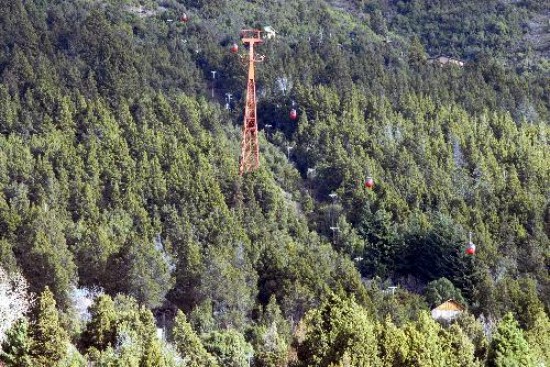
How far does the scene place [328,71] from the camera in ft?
272

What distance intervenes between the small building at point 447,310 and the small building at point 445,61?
36.1 meters

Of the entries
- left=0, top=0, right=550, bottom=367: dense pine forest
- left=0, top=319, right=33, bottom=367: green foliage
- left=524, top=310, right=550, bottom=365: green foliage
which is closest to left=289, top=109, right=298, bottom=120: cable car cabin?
left=0, top=0, right=550, bottom=367: dense pine forest

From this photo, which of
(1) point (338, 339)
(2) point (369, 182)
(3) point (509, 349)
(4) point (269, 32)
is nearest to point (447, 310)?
(2) point (369, 182)

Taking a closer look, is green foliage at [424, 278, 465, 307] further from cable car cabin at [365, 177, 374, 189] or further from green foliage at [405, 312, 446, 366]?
green foliage at [405, 312, 446, 366]

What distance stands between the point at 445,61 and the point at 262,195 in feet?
119

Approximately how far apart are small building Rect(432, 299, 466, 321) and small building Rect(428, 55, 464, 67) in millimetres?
36132

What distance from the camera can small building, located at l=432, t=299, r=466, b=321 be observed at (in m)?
55.4

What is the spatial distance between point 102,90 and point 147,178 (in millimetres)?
11790

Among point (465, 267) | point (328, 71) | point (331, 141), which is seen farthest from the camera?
point (328, 71)

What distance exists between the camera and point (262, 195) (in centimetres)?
6462

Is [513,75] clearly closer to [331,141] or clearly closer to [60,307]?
[331,141]

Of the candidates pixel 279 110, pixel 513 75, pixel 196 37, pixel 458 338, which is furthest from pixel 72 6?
pixel 458 338

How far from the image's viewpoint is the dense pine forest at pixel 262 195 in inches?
1705

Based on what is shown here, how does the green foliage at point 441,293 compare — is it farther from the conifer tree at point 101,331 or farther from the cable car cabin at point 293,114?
the conifer tree at point 101,331
